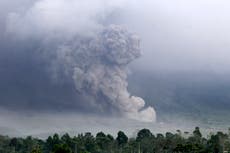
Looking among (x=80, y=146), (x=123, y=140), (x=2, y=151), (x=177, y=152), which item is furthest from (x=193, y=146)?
(x=2, y=151)

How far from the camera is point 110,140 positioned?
456ft

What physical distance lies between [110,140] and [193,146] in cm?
4964

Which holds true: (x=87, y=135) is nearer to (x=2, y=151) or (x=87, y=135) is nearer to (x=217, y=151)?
(x=2, y=151)

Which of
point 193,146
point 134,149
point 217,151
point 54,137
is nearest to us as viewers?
point 193,146

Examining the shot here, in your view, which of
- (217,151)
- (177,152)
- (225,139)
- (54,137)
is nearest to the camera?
(177,152)

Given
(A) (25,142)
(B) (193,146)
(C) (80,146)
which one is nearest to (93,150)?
(C) (80,146)

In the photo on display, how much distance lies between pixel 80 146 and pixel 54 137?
41.3 feet

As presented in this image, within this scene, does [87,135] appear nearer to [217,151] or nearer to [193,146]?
[217,151]

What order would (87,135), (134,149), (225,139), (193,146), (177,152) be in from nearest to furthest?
(193,146) < (177,152) < (225,139) < (134,149) < (87,135)

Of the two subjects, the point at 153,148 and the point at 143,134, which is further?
the point at 143,134

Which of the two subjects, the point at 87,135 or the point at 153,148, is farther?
the point at 87,135

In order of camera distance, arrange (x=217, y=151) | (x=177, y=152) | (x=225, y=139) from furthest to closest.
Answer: (x=225, y=139) → (x=217, y=151) → (x=177, y=152)

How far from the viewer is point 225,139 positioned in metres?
118

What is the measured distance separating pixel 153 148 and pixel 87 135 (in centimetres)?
3111
